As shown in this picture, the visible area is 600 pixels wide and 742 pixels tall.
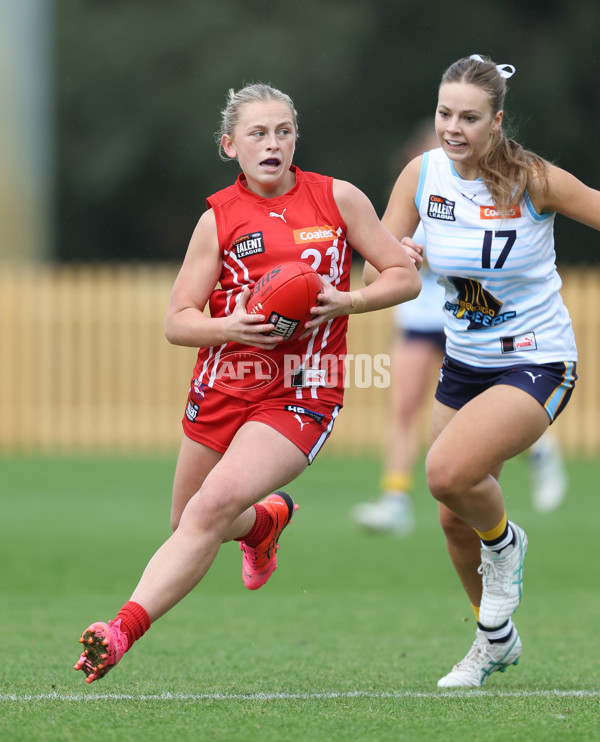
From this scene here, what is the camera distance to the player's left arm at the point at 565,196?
5320 mm

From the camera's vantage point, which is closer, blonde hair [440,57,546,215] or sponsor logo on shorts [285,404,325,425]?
sponsor logo on shorts [285,404,325,425]

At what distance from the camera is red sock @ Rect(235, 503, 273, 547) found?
18.7 feet

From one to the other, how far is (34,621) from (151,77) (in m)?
22.6

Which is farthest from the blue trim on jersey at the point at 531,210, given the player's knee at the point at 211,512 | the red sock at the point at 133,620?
the red sock at the point at 133,620

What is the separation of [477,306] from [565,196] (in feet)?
1.88

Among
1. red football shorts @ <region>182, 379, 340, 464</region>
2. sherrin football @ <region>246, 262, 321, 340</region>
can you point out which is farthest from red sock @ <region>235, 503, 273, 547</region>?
sherrin football @ <region>246, 262, 321, 340</region>

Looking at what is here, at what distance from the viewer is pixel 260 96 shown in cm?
523

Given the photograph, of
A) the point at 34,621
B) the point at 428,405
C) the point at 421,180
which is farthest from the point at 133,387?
the point at 421,180

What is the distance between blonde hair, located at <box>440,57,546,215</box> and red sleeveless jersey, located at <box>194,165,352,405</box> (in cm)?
65

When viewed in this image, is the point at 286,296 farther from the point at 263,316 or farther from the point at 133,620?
the point at 133,620

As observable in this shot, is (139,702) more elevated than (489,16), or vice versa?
(489,16)

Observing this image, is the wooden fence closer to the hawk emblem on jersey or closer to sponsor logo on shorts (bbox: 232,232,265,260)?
the hawk emblem on jersey

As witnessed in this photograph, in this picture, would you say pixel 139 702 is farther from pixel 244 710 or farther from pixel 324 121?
pixel 324 121

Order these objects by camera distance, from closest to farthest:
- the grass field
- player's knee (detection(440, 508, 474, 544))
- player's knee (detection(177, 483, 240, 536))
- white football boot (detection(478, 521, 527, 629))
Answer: the grass field
player's knee (detection(177, 483, 240, 536))
white football boot (detection(478, 521, 527, 629))
player's knee (detection(440, 508, 474, 544))
